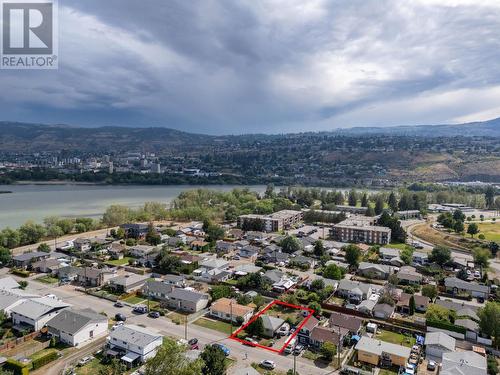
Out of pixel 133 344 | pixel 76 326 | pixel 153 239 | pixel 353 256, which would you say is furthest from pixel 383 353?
pixel 153 239

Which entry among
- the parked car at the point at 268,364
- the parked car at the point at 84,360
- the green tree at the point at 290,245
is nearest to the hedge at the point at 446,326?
the parked car at the point at 268,364

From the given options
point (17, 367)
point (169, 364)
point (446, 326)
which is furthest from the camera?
point (446, 326)

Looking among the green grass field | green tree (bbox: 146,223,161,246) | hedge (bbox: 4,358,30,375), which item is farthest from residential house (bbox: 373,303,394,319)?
the green grass field

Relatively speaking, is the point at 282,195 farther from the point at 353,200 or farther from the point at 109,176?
the point at 109,176

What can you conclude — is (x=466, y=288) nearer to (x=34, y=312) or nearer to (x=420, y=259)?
(x=420, y=259)

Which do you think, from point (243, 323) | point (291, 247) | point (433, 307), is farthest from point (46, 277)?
point (433, 307)

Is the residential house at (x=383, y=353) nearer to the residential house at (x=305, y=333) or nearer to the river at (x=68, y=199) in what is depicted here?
the residential house at (x=305, y=333)

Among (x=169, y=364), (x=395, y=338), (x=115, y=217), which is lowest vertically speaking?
(x=395, y=338)
